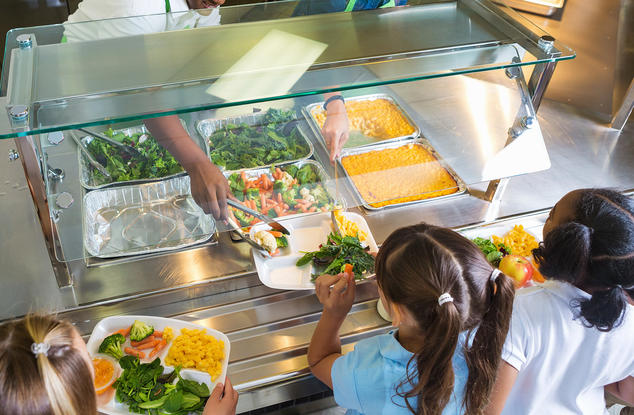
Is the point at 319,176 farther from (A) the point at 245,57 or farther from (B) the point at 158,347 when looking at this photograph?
(B) the point at 158,347

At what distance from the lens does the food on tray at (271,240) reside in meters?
1.76

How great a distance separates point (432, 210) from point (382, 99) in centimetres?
50

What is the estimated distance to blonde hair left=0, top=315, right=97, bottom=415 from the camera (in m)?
0.95

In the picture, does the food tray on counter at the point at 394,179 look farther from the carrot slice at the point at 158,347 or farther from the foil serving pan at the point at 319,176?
the carrot slice at the point at 158,347

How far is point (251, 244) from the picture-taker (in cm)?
175

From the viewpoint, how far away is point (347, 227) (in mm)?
1854

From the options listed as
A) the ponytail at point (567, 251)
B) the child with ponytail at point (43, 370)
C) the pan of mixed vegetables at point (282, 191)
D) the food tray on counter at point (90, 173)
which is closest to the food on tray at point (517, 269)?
the ponytail at point (567, 251)

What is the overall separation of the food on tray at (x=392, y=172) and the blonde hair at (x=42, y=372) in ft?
3.38

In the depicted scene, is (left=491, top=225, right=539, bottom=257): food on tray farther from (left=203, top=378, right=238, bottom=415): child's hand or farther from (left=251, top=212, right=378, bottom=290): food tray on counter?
(left=203, top=378, right=238, bottom=415): child's hand

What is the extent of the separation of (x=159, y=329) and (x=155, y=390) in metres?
0.20

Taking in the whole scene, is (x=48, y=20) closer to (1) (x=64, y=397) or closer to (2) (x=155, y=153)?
(2) (x=155, y=153)

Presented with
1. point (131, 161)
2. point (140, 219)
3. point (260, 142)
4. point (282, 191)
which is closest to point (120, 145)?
point (131, 161)

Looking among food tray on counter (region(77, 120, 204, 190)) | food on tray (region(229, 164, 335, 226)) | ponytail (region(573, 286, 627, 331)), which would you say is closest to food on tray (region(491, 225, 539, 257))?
ponytail (region(573, 286, 627, 331))

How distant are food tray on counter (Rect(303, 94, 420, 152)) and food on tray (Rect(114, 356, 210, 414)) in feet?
2.63
